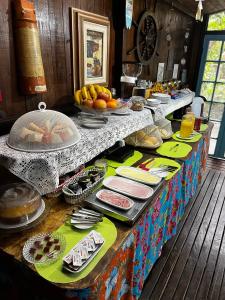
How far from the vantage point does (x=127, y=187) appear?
4.09 ft

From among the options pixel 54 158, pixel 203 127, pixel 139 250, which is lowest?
pixel 139 250

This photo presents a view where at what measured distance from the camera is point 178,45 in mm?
3172

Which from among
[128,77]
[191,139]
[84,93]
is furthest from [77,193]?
[191,139]

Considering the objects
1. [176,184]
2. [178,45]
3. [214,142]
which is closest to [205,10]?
[178,45]

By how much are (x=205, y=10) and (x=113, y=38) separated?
7.53ft

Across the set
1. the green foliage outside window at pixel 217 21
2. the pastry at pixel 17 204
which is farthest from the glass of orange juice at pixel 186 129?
the green foliage outside window at pixel 217 21

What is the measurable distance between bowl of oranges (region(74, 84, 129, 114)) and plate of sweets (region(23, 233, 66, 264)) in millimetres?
761

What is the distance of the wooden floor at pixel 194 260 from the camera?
154cm

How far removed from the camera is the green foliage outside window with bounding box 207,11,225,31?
136 inches

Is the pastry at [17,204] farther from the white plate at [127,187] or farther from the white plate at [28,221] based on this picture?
the white plate at [127,187]

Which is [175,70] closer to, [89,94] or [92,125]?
[89,94]

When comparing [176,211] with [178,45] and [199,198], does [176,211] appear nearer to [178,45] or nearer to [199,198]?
[199,198]

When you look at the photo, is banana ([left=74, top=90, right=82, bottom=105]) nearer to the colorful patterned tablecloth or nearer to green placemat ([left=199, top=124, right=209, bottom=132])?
the colorful patterned tablecloth

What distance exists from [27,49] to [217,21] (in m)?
3.52
